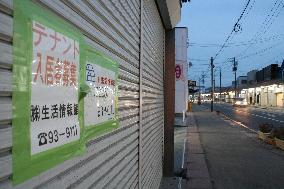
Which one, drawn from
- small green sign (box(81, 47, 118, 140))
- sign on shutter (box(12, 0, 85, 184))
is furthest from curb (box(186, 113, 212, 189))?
sign on shutter (box(12, 0, 85, 184))

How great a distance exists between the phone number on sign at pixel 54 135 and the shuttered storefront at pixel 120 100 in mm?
174

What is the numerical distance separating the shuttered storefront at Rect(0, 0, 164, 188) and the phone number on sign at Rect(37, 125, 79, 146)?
174 mm

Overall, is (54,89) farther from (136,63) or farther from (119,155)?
(136,63)

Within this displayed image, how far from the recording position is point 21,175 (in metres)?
1.69

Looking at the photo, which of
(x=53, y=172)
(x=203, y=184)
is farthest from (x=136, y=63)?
(x=203, y=184)

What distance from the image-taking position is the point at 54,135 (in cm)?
197

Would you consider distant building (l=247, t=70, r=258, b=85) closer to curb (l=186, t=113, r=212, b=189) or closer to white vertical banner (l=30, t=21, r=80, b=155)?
curb (l=186, t=113, r=212, b=189)

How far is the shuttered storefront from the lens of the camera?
5.34 ft

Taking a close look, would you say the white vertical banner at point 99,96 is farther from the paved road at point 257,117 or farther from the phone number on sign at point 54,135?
the paved road at point 257,117

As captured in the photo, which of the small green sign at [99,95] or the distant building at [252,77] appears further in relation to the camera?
the distant building at [252,77]

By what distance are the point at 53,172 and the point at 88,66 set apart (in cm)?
79

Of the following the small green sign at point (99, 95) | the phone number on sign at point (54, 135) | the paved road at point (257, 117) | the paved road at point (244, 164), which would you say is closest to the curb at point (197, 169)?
the paved road at point (244, 164)

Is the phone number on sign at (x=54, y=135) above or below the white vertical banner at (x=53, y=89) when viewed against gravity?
below

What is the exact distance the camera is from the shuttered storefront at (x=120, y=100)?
1.63m
